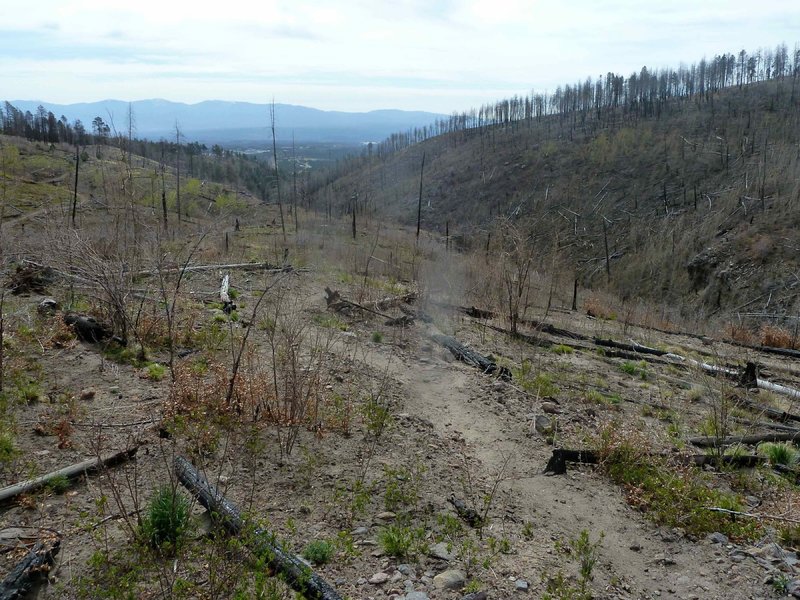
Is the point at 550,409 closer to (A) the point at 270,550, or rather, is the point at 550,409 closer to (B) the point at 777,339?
(A) the point at 270,550

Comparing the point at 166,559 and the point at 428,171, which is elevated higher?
the point at 428,171

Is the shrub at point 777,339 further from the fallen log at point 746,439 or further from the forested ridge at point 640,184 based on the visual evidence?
the fallen log at point 746,439

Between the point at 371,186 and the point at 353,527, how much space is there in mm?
85725

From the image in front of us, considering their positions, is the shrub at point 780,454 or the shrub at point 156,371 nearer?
the shrub at point 780,454

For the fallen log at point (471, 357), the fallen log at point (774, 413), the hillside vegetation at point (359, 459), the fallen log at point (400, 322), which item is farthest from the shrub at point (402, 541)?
the fallen log at point (400, 322)

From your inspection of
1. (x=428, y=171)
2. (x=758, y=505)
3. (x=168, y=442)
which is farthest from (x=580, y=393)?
(x=428, y=171)

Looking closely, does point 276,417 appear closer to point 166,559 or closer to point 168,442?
point 168,442

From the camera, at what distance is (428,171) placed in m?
82.6

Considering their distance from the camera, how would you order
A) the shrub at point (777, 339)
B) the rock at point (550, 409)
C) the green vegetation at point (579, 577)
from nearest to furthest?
the green vegetation at point (579, 577) → the rock at point (550, 409) → the shrub at point (777, 339)

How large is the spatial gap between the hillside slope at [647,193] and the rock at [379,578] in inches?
469

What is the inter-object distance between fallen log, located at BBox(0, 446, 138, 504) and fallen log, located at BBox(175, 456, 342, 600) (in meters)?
0.82

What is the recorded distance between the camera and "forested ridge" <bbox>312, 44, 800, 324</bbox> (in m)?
34.8

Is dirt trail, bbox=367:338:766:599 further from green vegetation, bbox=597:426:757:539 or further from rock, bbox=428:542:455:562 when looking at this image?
rock, bbox=428:542:455:562

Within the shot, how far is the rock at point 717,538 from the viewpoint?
4.77 m
